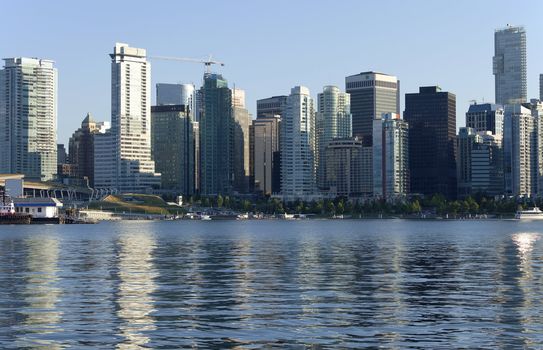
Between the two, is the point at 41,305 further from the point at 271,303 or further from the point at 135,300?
the point at 271,303

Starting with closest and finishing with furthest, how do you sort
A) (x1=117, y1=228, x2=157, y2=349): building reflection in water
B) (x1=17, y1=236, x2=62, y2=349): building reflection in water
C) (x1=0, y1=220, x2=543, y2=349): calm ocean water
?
1. (x1=17, y1=236, x2=62, y2=349): building reflection in water
2. (x1=0, y1=220, x2=543, y2=349): calm ocean water
3. (x1=117, y1=228, x2=157, y2=349): building reflection in water

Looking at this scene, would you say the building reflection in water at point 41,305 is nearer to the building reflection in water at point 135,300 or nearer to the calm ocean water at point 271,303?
the calm ocean water at point 271,303

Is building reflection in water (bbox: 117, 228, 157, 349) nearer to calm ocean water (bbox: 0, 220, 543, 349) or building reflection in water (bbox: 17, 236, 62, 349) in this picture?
calm ocean water (bbox: 0, 220, 543, 349)

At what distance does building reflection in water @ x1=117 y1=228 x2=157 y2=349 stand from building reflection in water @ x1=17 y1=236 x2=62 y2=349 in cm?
360

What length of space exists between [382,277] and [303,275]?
6.76 metres

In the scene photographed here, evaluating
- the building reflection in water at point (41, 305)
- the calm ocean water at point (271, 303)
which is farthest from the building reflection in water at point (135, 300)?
the building reflection in water at point (41, 305)

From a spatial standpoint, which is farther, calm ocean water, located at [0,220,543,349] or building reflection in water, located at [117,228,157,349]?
building reflection in water, located at [117,228,157,349]

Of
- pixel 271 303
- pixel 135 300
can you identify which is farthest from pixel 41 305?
pixel 271 303

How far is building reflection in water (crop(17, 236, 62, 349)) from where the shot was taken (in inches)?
1982

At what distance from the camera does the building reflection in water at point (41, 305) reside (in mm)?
50344

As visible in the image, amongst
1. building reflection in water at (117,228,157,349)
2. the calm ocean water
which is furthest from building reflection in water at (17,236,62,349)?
building reflection in water at (117,228,157,349)

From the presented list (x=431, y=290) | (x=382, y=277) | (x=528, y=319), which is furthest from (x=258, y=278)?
(x=528, y=319)

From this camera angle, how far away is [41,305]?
64.4m

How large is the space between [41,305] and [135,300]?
244 inches
